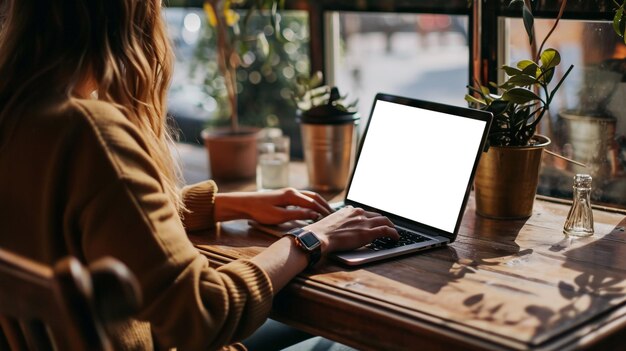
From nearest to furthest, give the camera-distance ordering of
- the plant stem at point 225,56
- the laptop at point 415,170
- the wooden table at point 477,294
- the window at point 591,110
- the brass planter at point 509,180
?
the wooden table at point 477,294, the laptop at point 415,170, the brass planter at point 509,180, the window at point 591,110, the plant stem at point 225,56

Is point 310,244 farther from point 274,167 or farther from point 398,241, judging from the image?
point 274,167

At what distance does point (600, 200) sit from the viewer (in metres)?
1.83

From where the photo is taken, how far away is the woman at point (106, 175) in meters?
1.12

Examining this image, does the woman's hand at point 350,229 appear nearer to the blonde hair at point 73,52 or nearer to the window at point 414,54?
the blonde hair at point 73,52

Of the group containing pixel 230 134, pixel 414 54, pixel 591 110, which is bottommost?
pixel 414 54

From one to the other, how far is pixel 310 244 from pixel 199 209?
373 mm

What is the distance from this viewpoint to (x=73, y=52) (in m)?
1.23

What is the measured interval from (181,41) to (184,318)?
122 inches

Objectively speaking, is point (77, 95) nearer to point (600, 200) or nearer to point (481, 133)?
point (481, 133)

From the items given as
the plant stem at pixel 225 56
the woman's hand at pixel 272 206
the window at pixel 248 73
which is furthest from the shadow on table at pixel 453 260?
the window at pixel 248 73

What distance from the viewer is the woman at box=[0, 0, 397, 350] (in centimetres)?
112

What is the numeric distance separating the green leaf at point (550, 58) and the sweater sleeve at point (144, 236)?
0.75 meters

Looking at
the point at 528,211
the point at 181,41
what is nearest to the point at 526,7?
the point at 528,211

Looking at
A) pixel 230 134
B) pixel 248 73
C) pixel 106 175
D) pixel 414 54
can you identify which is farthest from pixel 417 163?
pixel 414 54
